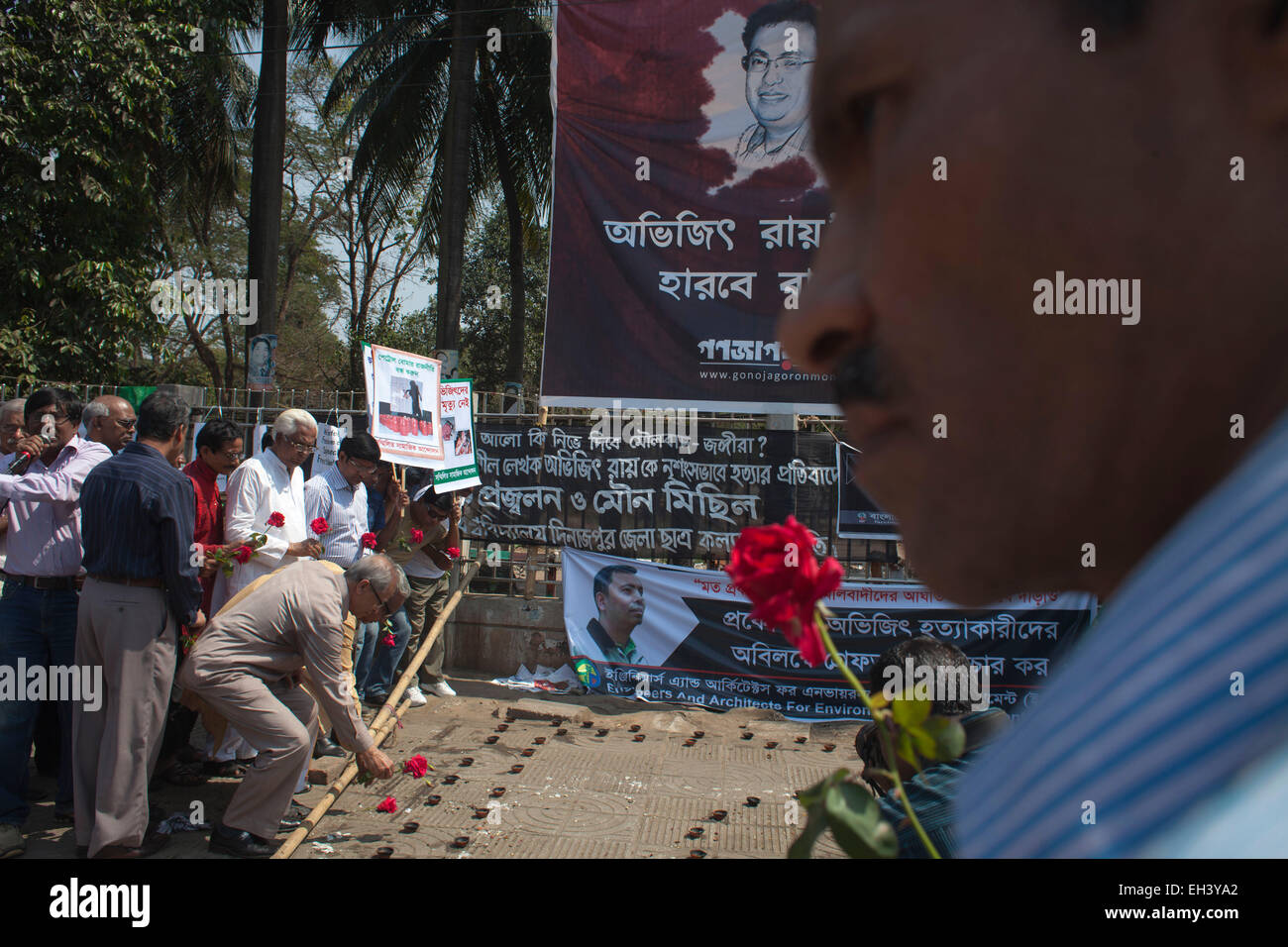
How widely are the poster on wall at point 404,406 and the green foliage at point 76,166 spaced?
23.5ft

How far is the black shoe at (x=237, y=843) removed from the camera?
4.17 meters

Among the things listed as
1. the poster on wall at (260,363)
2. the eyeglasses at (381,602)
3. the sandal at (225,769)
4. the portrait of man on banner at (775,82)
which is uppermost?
the portrait of man on banner at (775,82)

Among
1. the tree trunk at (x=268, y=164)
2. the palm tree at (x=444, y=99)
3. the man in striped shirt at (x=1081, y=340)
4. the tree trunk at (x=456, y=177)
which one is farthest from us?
the palm tree at (x=444, y=99)

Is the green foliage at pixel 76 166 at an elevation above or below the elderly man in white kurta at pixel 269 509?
above

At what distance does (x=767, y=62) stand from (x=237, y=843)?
685cm

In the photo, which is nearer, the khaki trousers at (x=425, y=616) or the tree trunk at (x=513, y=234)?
the khaki trousers at (x=425, y=616)

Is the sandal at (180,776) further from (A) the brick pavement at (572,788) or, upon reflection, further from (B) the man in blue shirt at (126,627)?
(B) the man in blue shirt at (126,627)

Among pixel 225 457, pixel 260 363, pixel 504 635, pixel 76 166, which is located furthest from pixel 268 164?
pixel 225 457

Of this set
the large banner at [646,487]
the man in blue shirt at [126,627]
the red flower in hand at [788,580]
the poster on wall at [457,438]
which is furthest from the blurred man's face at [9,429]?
the red flower in hand at [788,580]

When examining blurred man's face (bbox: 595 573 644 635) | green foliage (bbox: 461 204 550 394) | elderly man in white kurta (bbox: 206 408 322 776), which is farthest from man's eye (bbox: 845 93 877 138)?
green foliage (bbox: 461 204 550 394)

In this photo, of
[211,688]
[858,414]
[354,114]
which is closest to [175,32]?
Answer: [354,114]

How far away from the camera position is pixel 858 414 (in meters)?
0.59

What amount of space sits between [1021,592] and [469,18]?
13.8 metres

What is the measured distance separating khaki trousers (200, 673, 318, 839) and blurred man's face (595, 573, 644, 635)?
3.33 m
